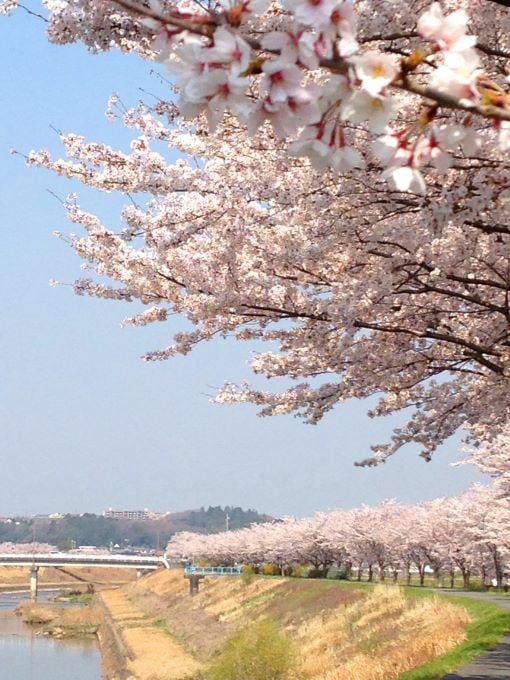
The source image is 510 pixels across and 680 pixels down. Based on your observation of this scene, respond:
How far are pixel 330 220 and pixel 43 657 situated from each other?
45404mm

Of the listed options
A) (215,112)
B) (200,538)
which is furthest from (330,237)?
(200,538)

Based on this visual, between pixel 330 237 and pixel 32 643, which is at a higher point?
pixel 330 237

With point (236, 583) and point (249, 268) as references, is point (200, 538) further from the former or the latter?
point (249, 268)

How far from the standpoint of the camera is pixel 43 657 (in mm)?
48625

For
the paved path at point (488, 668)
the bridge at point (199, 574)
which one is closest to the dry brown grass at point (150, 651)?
the bridge at point (199, 574)

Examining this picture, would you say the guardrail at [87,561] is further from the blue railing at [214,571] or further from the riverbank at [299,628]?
the riverbank at [299,628]

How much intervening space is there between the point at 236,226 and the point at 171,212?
0.61 m

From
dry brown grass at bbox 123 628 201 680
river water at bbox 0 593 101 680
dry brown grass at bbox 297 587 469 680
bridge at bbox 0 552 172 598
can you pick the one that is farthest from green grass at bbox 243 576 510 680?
bridge at bbox 0 552 172 598

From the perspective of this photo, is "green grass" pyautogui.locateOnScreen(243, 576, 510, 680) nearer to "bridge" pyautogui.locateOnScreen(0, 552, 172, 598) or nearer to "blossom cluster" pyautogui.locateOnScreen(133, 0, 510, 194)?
"blossom cluster" pyautogui.locateOnScreen(133, 0, 510, 194)

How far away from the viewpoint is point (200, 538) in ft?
380

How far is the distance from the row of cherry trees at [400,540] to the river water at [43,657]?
54.6ft

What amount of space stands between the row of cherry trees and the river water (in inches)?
655

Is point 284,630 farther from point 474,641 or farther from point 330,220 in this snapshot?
point 330,220

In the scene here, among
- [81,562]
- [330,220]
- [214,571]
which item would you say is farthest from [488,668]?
[81,562]
